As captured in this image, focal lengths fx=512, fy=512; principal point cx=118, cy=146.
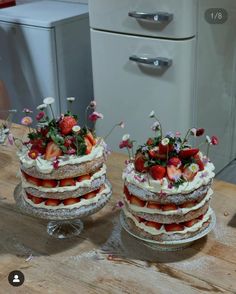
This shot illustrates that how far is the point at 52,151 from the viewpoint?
1.18m

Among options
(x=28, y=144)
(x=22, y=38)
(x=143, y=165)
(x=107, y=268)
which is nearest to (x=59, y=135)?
(x=28, y=144)

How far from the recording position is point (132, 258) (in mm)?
1146

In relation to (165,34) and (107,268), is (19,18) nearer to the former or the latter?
(165,34)

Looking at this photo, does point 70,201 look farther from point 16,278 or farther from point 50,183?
point 16,278

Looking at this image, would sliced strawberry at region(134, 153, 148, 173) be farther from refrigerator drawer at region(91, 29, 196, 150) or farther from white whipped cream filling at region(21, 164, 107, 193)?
refrigerator drawer at region(91, 29, 196, 150)

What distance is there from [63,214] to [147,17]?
147 centimetres

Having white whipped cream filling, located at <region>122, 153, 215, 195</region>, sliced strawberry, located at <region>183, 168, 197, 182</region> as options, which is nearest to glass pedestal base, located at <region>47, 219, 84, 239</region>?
white whipped cream filling, located at <region>122, 153, 215, 195</region>

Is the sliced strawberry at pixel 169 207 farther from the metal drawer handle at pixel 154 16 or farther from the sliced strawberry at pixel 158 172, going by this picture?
the metal drawer handle at pixel 154 16

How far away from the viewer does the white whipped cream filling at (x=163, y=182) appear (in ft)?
3.57

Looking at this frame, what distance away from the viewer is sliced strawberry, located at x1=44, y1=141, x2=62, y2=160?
1.18m

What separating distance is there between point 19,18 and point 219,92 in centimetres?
119

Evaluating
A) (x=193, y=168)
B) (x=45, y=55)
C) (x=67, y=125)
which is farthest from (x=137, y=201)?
(x=45, y=55)

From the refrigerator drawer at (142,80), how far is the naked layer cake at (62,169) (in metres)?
1.32

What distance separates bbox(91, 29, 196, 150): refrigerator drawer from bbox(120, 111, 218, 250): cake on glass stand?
1334 mm
